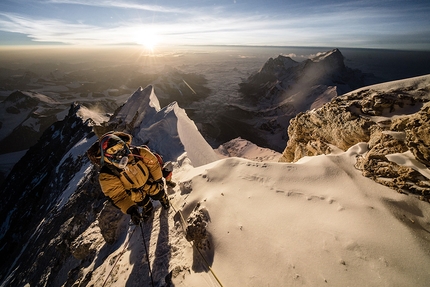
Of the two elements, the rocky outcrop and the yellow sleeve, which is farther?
the yellow sleeve

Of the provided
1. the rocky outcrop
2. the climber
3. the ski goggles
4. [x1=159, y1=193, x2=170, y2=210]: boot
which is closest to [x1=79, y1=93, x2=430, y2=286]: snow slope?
[x1=159, y1=193, x2=170, y2=210]: boot

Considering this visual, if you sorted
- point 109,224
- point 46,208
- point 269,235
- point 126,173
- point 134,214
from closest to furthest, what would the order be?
point 269,235, point 126,173, point 134,214, point 109,224, point 46,208

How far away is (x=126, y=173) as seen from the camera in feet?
12.6

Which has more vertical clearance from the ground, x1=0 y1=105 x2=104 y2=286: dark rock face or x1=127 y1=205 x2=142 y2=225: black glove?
x1=127 y1=205 x2=142 y2=225: black glove

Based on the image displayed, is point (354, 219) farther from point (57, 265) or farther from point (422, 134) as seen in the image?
point (57, 265)

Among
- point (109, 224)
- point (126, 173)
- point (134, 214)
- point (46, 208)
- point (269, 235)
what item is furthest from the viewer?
point (46, 208)

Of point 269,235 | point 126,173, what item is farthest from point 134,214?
point 269,235

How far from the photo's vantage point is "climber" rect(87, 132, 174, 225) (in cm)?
346

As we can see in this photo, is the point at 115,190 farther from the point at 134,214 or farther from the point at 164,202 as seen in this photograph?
the point at 164,202

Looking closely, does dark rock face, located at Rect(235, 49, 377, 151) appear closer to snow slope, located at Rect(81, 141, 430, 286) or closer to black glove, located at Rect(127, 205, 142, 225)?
snow slope, located at Rect(81, 141, 430, 286)

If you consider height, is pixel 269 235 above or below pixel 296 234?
below

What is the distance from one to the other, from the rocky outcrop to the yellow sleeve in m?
5.18

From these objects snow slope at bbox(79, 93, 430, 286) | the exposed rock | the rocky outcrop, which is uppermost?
the rocky outcrop

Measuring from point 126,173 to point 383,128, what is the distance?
6.02 metres
